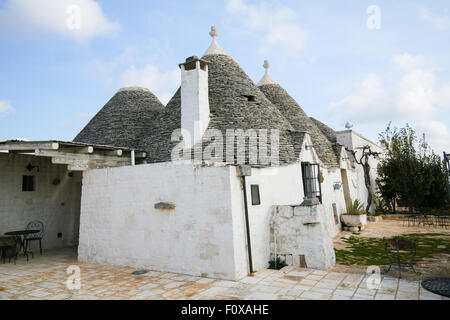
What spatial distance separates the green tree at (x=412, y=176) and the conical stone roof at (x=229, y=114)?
10998 millimetres

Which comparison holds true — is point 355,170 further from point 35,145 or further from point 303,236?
point 35,145

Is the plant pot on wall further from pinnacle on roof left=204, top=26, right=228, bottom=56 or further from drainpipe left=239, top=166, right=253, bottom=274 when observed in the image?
pinnacle on roof left=204, top=26, right=228, bottom=56

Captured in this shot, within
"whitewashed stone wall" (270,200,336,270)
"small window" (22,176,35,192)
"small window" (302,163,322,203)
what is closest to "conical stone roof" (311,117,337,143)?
"small window" (302,163,322,203)

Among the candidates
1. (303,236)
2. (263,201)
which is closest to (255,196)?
(263,201)

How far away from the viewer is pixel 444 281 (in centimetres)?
575

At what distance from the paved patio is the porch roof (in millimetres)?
3134

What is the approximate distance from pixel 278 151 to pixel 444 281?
5.64 meters

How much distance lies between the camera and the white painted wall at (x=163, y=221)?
664 cm

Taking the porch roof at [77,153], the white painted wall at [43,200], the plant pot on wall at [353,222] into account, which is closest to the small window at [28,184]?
the white painted wall at [43,200]

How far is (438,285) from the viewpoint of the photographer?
5523 mm

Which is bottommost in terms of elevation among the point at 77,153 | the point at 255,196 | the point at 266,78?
the point at 255,196

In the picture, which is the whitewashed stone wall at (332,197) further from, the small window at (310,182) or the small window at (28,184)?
the small window at (28,184)

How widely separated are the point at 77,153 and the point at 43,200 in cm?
392

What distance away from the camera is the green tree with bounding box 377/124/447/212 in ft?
58.4
